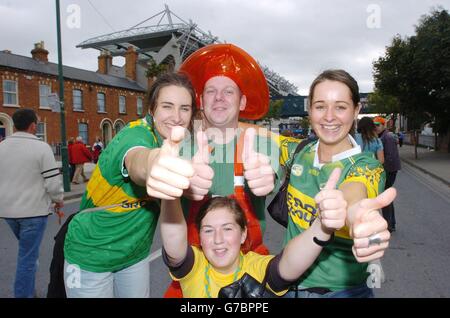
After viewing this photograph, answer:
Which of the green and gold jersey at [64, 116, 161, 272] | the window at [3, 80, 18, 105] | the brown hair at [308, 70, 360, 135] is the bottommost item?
the green and gold jersey at [64, 116, 161, 272]

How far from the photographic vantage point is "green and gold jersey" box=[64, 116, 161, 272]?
5.76ft

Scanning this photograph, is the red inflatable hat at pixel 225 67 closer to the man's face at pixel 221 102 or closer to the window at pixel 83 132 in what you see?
the man's face at pixel 221 102

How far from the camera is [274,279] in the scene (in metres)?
1.54

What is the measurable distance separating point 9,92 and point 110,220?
22.2 meters

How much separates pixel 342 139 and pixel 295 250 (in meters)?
0.60

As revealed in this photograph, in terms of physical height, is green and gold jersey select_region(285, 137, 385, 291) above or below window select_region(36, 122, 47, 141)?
below

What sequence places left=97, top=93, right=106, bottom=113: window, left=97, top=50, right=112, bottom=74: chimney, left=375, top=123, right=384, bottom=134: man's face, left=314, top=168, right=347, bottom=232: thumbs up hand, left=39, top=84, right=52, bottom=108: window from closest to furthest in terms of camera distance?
1. left=314, top=168, right=347, bottom=232: thumbs up hand
2. left=375, top=123, right=384, bottom=134: man's face
3. left=39, top=84, right=52, bottom=108: window
4. left=97, top=93, right=106, bottom=113: window
5. left=97, top=50, right=112, bottom=74: chimney

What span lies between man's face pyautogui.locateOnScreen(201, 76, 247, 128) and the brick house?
1822 cm

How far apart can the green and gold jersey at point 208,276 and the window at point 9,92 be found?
22170mm

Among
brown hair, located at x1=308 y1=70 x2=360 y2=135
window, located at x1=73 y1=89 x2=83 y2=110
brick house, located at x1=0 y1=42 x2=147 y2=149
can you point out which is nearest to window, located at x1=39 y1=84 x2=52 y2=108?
brick house, located at x1=0 y1=42 x2=147 y2=149

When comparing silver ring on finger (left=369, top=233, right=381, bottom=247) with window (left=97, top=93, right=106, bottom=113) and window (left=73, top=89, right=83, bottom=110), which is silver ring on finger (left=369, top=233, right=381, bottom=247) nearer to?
window (left=73, top=89, right=83, bottom=110)

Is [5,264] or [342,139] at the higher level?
[342,139]
